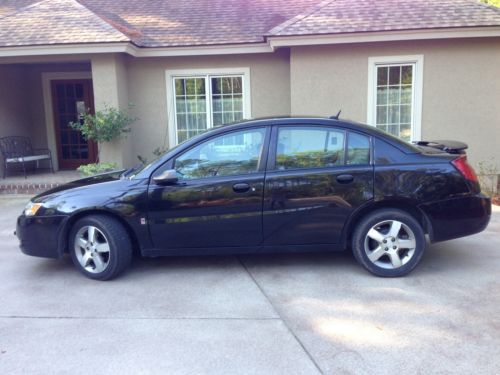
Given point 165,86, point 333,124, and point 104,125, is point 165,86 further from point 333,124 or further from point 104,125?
point 333,124

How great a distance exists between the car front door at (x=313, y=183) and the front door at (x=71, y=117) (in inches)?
343

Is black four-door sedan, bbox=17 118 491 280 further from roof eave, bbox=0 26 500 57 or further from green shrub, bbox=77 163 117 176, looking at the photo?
roof eave, bbox=0 26 500 57

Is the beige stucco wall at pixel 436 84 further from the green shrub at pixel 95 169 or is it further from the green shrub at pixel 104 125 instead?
the green shrub at pixel 95 169

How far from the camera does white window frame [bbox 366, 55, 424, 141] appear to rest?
9.36m

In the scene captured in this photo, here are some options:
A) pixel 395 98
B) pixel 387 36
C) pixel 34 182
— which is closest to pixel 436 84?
pixel 395 98

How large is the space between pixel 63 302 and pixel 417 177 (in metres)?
3.67

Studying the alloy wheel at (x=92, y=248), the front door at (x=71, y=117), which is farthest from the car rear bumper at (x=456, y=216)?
the front door at (x=71, y=117)

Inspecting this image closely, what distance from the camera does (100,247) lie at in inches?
189

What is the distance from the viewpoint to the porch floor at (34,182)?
32.0ft

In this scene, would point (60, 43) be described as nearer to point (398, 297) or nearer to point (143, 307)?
point (143, 307)

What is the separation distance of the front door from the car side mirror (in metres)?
8.23

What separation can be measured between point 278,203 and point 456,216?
72.0 inches

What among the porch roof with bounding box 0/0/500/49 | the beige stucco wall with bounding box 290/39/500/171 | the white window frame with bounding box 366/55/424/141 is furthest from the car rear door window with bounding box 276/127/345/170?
the white window frame with bounding box 366/55/424/141

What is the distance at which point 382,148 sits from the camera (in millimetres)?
4785
